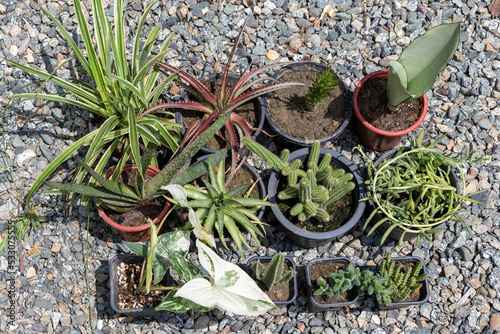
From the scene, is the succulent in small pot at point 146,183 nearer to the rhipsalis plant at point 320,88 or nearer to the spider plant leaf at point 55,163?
the spider plant leaf at point 55,163

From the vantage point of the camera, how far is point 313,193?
7.64ft

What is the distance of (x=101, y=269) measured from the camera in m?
2.53

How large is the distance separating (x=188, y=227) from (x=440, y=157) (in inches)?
54.0

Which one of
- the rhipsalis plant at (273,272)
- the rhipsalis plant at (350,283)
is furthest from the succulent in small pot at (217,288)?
the rhipsalis plant at (350,283)

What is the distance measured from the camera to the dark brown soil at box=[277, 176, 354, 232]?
2.51 metres

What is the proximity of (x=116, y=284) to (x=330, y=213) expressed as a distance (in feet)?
3.90

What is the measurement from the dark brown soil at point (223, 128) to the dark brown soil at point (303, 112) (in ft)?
0.29

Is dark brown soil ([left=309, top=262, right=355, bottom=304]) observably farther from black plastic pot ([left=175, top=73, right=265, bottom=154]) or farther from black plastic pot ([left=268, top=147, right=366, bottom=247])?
black plastic pot ([left=175, top=73, right=265, bottom=154])

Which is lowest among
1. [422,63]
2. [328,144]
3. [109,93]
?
[328,144]

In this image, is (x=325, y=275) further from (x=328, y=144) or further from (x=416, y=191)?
(x=328, y=144)

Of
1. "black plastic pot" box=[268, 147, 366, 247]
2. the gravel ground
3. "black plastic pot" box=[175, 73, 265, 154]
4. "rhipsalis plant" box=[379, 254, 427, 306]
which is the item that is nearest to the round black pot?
"black plastic pot" box=[268, 147, 366, 247]

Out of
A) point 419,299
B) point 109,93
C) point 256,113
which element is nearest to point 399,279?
point 419,299

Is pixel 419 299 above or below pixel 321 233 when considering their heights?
below

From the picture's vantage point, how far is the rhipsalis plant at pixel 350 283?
225 centimetres
